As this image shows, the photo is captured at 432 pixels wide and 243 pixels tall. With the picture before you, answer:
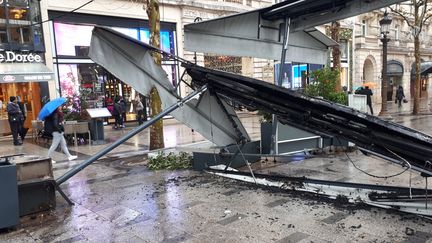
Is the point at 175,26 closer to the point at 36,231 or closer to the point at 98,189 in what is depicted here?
the point at 98,189

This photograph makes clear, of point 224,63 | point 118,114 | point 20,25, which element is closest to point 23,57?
point 20,25

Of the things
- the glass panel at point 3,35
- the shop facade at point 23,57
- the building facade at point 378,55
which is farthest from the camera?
the building facade at point 378,55

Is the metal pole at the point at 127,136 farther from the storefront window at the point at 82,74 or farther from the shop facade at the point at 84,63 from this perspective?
the storefront window at the point at 82,74

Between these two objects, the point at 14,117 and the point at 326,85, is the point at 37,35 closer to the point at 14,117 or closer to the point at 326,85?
the point at 14,117

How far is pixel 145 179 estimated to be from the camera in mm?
7484

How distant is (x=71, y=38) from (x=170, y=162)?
12.6m

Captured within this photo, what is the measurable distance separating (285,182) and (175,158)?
10.3 ft

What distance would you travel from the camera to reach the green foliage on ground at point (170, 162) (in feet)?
27.2

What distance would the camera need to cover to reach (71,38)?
723 inches

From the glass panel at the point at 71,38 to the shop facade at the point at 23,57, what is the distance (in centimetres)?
106

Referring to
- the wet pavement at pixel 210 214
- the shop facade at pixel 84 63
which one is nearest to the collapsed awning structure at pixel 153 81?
the wet pavement at pixel 210 214

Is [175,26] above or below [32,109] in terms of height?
above

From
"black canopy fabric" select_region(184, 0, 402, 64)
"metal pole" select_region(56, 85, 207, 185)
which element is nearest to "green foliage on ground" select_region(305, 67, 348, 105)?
"black canopy fabric" select_region(184, 0, 402, 64)

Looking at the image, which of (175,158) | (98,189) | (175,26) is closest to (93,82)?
(175,26)
